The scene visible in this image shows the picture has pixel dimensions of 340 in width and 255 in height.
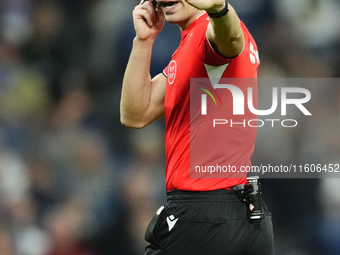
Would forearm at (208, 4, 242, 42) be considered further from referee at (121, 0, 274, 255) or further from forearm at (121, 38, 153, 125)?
forearm at (121, 38, 153, 125)

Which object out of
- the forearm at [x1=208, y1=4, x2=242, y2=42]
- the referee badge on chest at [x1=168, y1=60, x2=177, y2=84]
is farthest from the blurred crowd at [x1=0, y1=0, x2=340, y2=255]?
the forearm at [x1=208, y1=4, x2=242, y2=42]

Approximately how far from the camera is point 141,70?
223 cm

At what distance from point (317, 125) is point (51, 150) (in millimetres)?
2480

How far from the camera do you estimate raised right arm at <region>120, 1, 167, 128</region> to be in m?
2.22

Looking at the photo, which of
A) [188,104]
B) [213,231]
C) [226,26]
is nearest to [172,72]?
[188,104]

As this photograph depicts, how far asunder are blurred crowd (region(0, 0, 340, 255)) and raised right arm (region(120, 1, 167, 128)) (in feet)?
6.03

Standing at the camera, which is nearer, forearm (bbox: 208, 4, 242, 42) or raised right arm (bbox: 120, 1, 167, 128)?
forearm (bbox: 208, 4, 242, 42)

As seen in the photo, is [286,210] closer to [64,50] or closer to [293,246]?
[293,246]

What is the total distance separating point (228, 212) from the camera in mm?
1730

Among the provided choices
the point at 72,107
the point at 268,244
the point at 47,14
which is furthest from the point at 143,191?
the point at 268,244

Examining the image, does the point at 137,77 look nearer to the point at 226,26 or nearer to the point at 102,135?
the point at 226,26

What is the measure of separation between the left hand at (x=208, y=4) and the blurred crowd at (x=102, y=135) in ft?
8.44

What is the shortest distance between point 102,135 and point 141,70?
6.68 feet

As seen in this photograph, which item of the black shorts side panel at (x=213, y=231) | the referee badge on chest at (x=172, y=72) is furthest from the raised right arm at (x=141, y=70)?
the black shorts side panel at (x=213, y=231)
